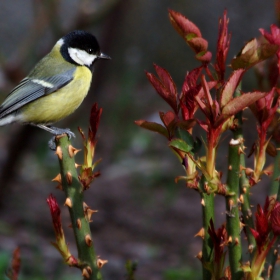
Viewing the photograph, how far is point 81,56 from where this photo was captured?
112 inches

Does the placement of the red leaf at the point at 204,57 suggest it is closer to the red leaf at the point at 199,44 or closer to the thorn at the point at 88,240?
the red leaf at the point at 199,44

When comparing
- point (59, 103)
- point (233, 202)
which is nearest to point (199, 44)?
point (233, 202)

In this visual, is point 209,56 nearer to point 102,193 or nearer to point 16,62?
point 16,62

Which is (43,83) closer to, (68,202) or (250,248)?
(68,202)

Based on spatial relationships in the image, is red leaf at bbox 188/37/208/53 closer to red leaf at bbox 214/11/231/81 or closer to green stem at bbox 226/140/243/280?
red leaf at bbox 214/11/231/81

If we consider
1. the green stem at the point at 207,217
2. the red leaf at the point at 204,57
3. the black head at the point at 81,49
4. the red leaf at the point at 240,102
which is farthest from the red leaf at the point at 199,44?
the black head at the point at 81,49


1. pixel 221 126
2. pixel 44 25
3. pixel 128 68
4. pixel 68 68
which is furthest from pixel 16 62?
pixel 221 126

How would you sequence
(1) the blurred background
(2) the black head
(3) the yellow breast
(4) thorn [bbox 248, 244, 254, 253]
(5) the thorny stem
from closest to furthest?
(5) the thorny stem → (4) thorn [bbox 248, 244, 254, 253] → (3) the yellow breast → (2) the black head → (1) the blurred background

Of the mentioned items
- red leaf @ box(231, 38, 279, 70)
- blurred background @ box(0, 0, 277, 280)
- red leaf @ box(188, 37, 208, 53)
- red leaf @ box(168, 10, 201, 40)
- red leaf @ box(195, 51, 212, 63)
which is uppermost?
red leaf @ box(168, 10, 201, 40)

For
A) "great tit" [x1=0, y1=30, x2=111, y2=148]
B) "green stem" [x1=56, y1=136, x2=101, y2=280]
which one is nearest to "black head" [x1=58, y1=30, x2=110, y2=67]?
"great tit" [x1=0, y1=30, x2=111, y2=148]

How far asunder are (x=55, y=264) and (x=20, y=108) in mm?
1113

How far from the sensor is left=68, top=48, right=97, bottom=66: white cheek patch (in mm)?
2812

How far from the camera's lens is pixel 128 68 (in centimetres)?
567

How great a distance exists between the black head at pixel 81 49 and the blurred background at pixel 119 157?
2.76 feet
